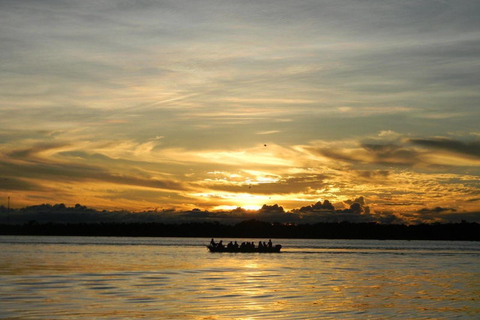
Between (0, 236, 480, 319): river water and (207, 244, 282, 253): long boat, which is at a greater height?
(207, 244, 282, 253): long boat

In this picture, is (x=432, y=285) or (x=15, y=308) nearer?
(x=15, y=308)

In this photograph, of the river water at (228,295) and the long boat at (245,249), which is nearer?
the river water at (228,295)

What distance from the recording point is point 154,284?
56.4 meters

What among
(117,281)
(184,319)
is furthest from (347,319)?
(117,281)

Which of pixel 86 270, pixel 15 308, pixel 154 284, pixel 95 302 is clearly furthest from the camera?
pixel 86 270

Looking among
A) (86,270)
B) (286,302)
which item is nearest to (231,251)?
(86,270)

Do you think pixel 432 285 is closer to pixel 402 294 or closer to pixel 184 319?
pixel 402 294

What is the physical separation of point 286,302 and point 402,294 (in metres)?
12.7

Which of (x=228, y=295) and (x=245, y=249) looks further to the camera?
(x=245, y=249)

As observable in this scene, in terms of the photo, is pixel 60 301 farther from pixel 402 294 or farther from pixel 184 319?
pixel 402 294

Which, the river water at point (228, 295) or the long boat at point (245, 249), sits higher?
the long boat at point (245, 249)

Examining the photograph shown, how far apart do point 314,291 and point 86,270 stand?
31.1m

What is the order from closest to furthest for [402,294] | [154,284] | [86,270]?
[402,294] → [154,284] → [86,270]

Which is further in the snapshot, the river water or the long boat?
the long boat
